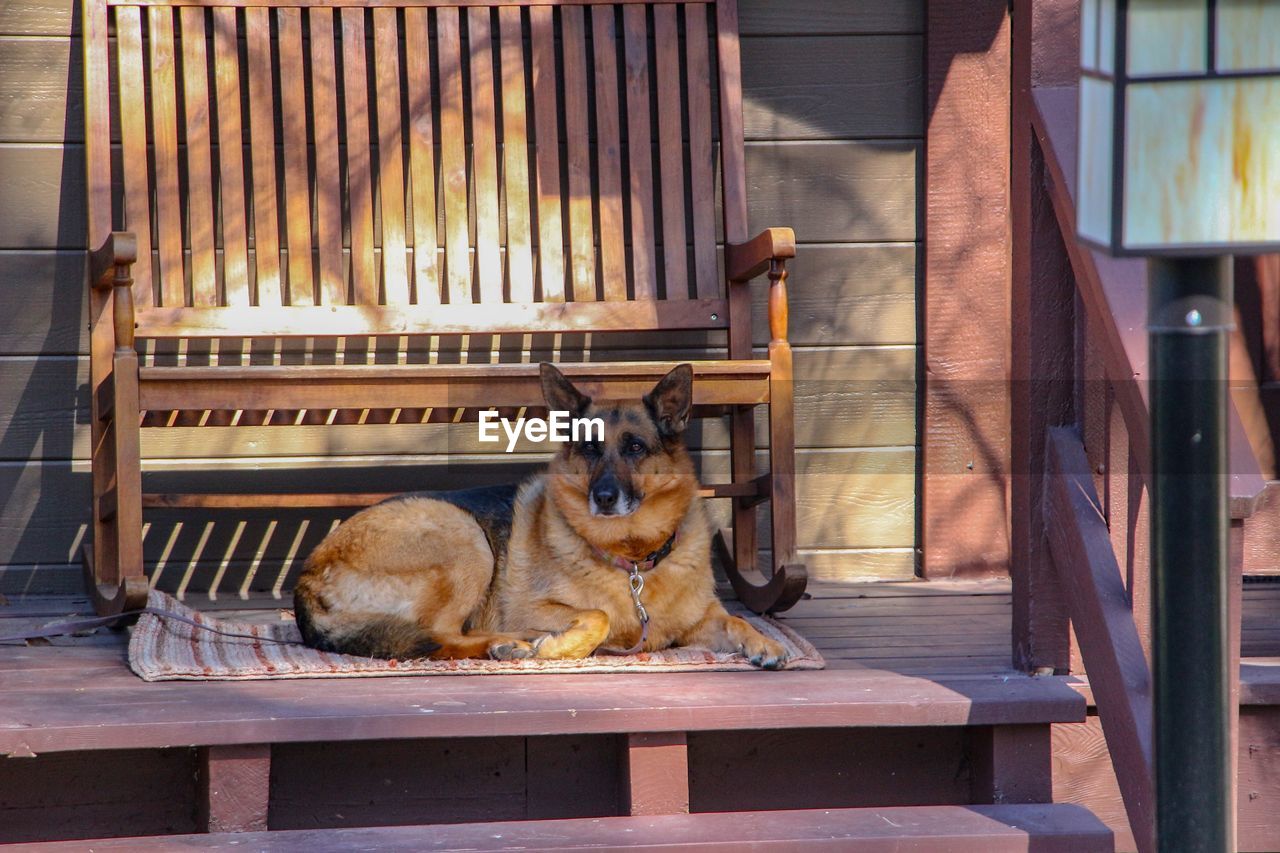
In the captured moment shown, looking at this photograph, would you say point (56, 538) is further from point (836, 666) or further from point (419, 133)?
point (836, 666)

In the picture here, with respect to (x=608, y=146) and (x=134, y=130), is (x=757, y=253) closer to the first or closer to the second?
(x=608, y=146)

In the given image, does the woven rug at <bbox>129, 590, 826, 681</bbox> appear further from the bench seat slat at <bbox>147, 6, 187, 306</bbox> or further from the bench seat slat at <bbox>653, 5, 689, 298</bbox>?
the bench seat slat at <bbox>653, 5, 689, 298</bbox>

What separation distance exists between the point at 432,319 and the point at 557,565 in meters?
0.80

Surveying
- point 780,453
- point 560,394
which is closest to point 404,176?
point 560,394

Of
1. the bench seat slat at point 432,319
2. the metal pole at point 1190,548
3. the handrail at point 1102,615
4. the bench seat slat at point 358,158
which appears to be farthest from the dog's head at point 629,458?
the metal pole at point 1190,548

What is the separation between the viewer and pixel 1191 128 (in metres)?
0.83

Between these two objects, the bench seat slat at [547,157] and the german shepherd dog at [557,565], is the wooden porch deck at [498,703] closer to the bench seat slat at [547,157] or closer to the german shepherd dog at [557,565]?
the german shepherd dog at [557,565]

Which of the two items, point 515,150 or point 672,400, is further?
point 515,150

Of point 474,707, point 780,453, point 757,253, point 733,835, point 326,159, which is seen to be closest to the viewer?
point 733,835

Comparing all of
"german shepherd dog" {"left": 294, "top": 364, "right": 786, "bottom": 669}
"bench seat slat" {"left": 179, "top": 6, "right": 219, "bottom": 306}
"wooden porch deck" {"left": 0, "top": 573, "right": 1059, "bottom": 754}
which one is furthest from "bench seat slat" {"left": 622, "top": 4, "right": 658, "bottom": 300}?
"wooden porch deck" {"left": 0, "top": 573, "right": 1059, "bottom": 754}

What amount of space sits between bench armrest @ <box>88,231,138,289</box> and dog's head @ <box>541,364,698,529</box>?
0.98 metres

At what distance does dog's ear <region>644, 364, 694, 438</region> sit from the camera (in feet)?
9.57

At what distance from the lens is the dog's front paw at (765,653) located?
2605mm

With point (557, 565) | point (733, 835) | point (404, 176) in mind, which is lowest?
point (733, 835)
